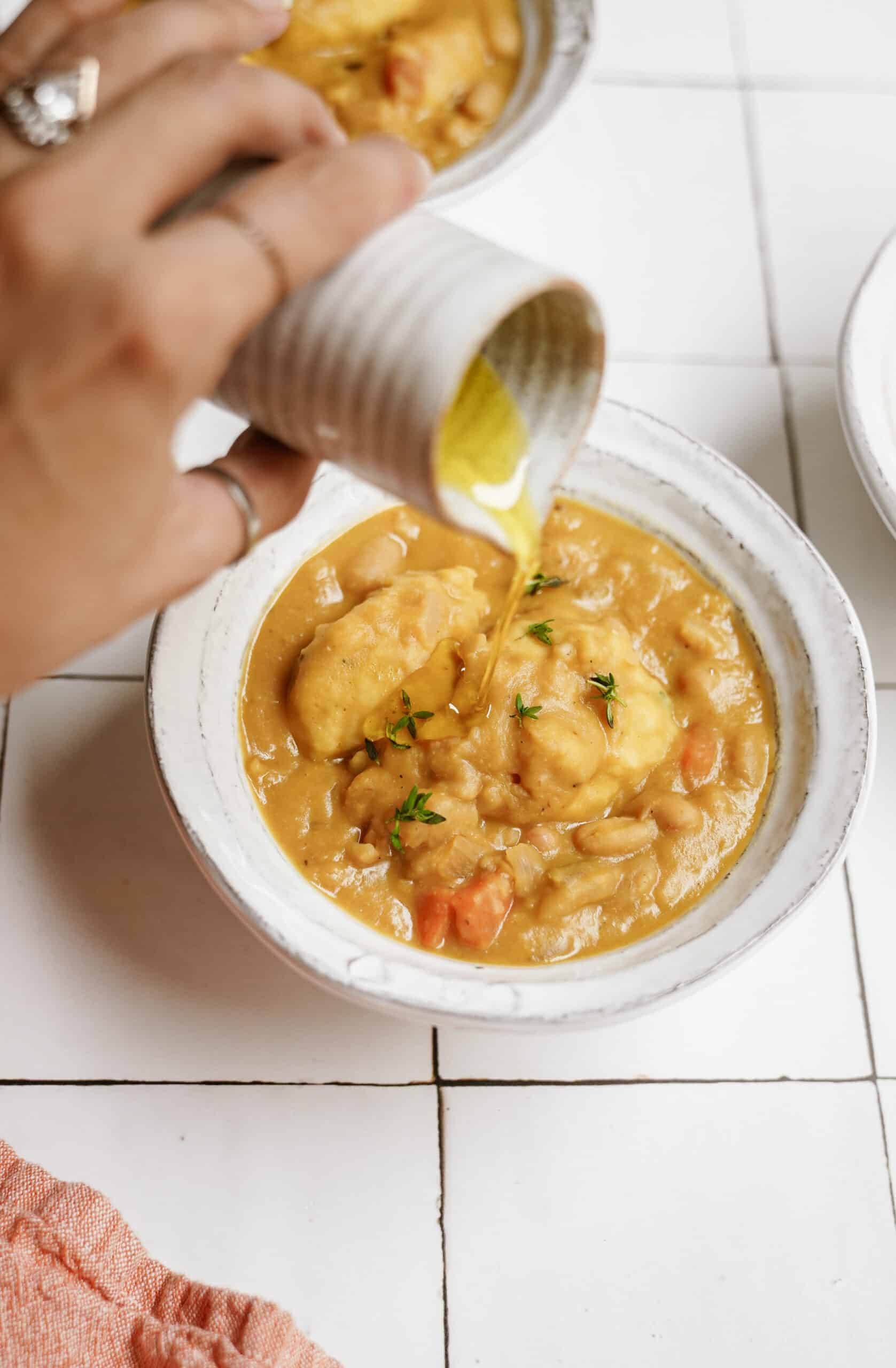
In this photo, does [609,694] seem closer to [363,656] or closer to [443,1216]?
[363,656]

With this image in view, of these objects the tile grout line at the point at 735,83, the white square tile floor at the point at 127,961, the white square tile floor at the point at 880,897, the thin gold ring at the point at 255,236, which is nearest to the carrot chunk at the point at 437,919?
the white square tile floor at the point at 127,961

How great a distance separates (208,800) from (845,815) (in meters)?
0.95

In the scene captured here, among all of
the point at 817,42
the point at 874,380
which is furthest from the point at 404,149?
the point at 817,42

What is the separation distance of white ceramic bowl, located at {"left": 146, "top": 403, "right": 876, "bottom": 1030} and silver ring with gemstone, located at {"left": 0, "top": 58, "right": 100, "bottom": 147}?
0.83 meters

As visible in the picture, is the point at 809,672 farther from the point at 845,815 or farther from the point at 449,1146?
the point at 449,1146

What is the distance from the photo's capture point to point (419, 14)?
2787 mm

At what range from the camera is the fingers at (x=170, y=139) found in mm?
1135

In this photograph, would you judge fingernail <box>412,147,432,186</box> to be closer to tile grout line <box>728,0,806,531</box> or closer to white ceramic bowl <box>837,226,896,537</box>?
white ceramic bowl <box>837,226,896,537</box>

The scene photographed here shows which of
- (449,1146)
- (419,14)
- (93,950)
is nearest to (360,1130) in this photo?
(449,1146)

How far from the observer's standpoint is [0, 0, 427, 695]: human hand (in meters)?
1.12

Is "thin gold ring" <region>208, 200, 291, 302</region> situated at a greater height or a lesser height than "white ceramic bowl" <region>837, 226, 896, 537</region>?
greater

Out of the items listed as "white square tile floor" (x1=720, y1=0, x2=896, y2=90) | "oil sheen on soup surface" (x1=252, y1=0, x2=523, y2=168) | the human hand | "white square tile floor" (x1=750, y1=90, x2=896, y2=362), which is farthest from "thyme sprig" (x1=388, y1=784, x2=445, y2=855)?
"white square tile floor" (x1=720, y1=0, x2=896, y2=90)

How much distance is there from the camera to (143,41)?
1.34 metres

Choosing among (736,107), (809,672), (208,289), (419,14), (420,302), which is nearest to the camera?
(208,289)
